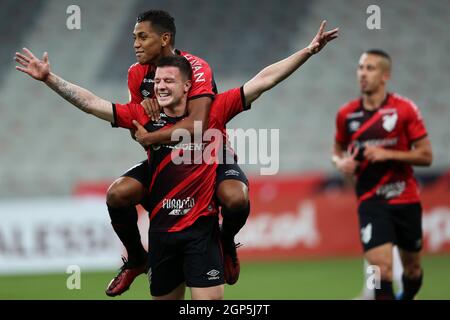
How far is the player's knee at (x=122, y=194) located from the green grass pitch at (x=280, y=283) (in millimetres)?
3568

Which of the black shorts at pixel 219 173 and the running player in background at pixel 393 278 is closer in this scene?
the black shorts at pixel 219 173

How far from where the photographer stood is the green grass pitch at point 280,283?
9477mm

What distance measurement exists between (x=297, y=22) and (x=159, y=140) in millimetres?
10975

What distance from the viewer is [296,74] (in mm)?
15930

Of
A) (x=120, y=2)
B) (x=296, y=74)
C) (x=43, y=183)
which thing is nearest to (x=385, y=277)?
(x=43, y=183)

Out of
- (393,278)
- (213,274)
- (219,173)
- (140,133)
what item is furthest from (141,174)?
(393,278)

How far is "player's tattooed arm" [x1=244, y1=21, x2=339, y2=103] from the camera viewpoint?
5812mm

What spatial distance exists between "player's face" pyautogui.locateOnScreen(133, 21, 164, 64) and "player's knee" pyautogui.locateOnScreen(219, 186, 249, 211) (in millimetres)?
1152

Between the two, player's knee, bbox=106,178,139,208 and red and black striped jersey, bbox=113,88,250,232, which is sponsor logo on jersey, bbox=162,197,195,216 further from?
player's knee, bbox=106,178,139,208

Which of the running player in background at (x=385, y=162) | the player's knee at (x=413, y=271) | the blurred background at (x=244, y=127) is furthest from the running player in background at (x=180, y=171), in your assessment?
the blurred background at (x=244, y=127)

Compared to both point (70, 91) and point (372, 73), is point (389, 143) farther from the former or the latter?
point (70, 91)

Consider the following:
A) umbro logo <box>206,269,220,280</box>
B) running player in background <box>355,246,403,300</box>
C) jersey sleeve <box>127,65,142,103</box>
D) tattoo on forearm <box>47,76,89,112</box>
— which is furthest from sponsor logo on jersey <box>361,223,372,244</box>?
tattoo on forearm <box>47,76,89,112</box>

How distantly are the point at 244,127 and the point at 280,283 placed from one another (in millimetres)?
4938

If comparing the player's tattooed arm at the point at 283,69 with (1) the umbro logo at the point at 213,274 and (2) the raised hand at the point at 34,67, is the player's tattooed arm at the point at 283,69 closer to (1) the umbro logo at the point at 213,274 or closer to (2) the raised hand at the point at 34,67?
(1) the umbro logo at the point at 213,274
